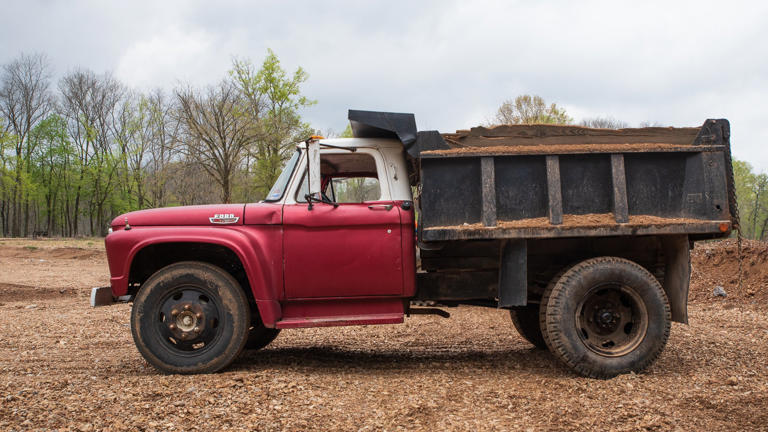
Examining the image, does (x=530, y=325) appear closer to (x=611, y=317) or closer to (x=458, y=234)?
(x=611, y=317)

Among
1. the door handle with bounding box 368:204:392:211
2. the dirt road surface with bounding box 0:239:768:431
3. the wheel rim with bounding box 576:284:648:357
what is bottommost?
the dirt road surface with bounding box 0:239:768:431

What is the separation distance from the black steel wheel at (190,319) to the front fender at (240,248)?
0.21 metres

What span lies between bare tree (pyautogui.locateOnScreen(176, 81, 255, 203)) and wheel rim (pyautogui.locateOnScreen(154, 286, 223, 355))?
22.9 m

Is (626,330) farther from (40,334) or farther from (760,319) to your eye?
(40,334)

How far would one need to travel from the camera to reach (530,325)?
6.03 m

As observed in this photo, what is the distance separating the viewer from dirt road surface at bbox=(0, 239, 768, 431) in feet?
11.6

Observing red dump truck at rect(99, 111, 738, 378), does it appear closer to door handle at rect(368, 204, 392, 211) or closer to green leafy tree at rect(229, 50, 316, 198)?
door handle at rect(368, 204, 392, 211)

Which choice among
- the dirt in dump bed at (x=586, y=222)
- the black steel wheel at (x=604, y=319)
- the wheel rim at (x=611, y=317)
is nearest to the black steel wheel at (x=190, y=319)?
the dirt in dump bed at (x=586, y=222)

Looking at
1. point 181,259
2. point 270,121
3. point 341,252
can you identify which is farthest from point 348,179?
point 270,121

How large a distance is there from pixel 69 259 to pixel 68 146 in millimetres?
29220

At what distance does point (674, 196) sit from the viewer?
15.6 ft

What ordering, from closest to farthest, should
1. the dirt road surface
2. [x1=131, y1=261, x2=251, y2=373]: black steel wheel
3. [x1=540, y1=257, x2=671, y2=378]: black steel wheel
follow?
the dirt road surface
[x1=540, y1=257, x2=671, y2=378]: black steel wheel
[x1=131, y1=261, x2=251, y2=373]: black steel wheel

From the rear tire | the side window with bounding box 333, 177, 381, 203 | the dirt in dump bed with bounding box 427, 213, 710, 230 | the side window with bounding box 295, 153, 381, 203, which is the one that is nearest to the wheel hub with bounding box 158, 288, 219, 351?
the side window with bounding box 295, 153, 381, 203

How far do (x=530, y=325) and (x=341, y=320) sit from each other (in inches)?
92.5
